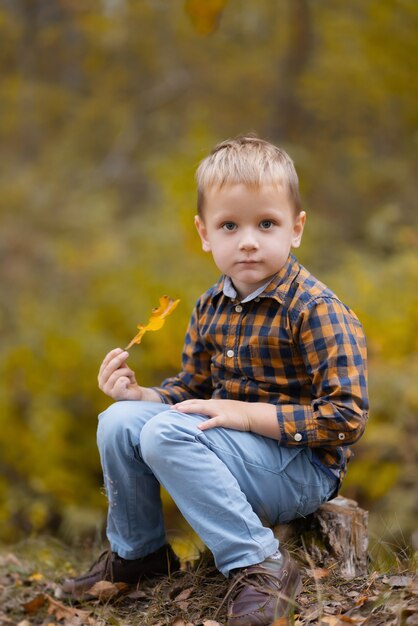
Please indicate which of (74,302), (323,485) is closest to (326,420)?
(323,485)

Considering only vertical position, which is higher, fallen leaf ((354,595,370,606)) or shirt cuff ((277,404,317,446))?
shirt cuff ((277,404,317,446))

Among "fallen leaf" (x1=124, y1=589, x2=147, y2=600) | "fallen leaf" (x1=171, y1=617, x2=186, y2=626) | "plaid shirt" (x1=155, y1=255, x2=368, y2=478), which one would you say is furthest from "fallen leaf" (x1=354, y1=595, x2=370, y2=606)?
"fallen leaf" (x1=124, y1=589, x2=147, y2=600)

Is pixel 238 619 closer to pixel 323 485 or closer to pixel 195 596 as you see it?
pixel 195 596

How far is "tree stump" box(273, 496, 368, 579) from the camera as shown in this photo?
235cm

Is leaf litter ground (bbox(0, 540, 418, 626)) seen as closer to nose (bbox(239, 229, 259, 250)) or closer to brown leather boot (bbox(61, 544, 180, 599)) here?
brown leather boot (bbox(61, 544, 180, 599))

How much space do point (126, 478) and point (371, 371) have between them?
3.22 metres

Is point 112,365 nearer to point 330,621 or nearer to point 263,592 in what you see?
point 263,592

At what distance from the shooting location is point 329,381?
1990 millimetres

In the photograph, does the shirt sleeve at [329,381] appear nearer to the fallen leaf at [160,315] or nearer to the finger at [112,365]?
the fallen leaf at [160,315]

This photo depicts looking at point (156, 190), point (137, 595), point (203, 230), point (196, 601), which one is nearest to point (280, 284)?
point (203, 230)

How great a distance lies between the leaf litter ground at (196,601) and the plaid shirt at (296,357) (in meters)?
0.35

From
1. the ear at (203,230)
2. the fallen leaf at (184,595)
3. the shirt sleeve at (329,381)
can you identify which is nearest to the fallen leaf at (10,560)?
the fallen leaf at (184,595)

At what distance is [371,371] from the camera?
16.9 feet

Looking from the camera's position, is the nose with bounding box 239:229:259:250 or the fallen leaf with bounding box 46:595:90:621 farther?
the fallen leaf with bounding box 46:595:90:621
